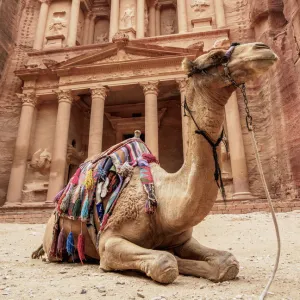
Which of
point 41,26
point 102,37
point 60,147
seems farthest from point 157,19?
point 60,147

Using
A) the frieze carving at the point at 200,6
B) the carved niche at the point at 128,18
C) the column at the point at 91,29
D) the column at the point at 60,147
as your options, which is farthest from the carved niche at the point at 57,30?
the frieze carving at the point at 200,6

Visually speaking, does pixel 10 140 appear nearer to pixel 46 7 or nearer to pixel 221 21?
pixel 46 7

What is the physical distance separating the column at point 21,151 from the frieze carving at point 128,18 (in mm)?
7772

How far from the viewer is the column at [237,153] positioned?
44.7 ft

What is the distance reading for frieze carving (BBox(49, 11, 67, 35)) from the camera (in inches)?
811

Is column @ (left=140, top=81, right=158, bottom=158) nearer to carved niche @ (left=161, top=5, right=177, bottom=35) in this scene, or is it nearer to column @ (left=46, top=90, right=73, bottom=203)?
column @ (left=46, top=90, right=73, bottom=203)

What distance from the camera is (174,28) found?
72.7 feet

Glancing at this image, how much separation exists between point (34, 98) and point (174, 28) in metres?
11.5

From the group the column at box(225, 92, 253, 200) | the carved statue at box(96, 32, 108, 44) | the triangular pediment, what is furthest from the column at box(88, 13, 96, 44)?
the column at box(225, 92, 253, 200)

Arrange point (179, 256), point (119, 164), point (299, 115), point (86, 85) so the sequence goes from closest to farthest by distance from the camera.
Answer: point (179, 256)
point (119, 164)
point (299, 115)
point (86, 85)

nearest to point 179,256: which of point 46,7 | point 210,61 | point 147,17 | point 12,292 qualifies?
point 12,292

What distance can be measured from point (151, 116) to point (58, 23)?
11.3m

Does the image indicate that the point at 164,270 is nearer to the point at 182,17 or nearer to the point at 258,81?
the point at 258,81

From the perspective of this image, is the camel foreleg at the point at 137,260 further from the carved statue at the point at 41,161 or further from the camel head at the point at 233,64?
the carved statue at the point at 41,161
